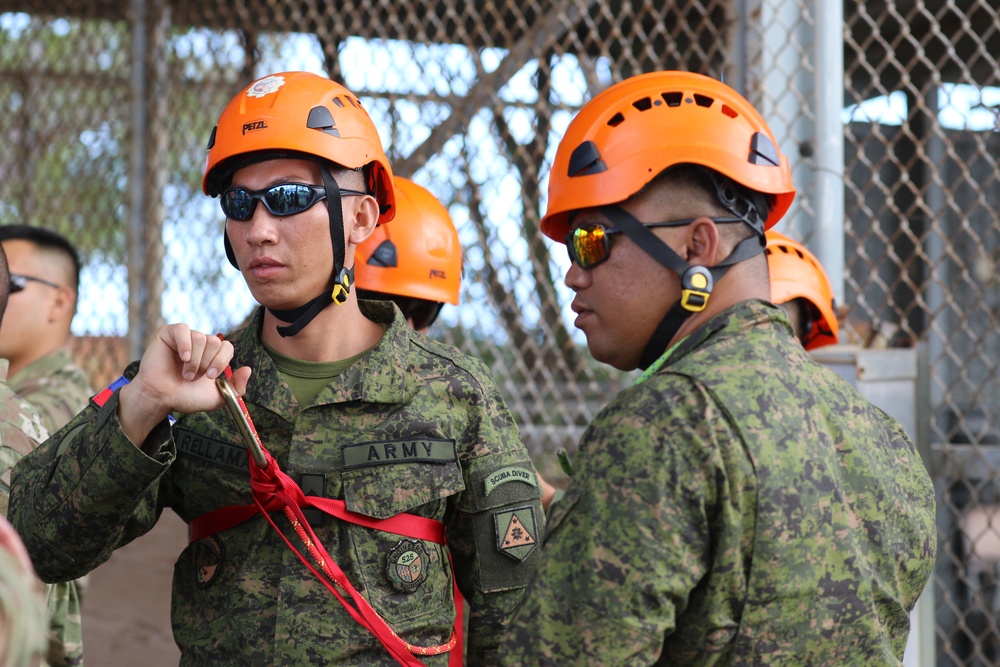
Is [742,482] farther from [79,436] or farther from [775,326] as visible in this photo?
[79,436]

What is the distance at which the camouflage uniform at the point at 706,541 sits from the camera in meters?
1.31

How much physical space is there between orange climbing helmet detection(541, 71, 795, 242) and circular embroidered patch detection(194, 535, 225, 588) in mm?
957

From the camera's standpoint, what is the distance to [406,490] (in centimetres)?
207

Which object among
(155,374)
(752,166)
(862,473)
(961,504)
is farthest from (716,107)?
(961,504)

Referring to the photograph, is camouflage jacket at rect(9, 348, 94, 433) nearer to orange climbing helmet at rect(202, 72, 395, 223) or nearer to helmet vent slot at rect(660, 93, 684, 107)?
orange climbing helmet at rect(202, 72, 395, 223)

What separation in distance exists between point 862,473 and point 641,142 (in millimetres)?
617

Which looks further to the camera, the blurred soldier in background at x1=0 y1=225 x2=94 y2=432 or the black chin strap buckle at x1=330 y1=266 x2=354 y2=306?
the blurred soldier in background at x1=0 y1=225 x2=94 y2=432

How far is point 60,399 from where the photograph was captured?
12.6 feet

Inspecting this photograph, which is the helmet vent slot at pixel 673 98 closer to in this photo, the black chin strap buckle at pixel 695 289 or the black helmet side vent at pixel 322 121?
the black chin strap buckle at pixel 695 289

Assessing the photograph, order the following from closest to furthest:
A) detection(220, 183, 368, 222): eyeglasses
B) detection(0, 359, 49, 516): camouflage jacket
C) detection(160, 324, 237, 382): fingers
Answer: detection(160, 324, 237, 382): fingers, detection(220, 183, 368, 222): eyeglasses, detection(0, 359, 49, 516): camouflage jacket

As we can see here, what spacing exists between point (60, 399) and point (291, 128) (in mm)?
2152

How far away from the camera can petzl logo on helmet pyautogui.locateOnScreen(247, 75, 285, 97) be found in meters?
2.26

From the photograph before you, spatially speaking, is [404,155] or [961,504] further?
[961,504]

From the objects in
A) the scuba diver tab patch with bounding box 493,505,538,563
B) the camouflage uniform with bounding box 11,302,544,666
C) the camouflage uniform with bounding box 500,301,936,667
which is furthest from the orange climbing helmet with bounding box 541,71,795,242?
the scuba diver tab patch with bounding box 493,505,538,563
